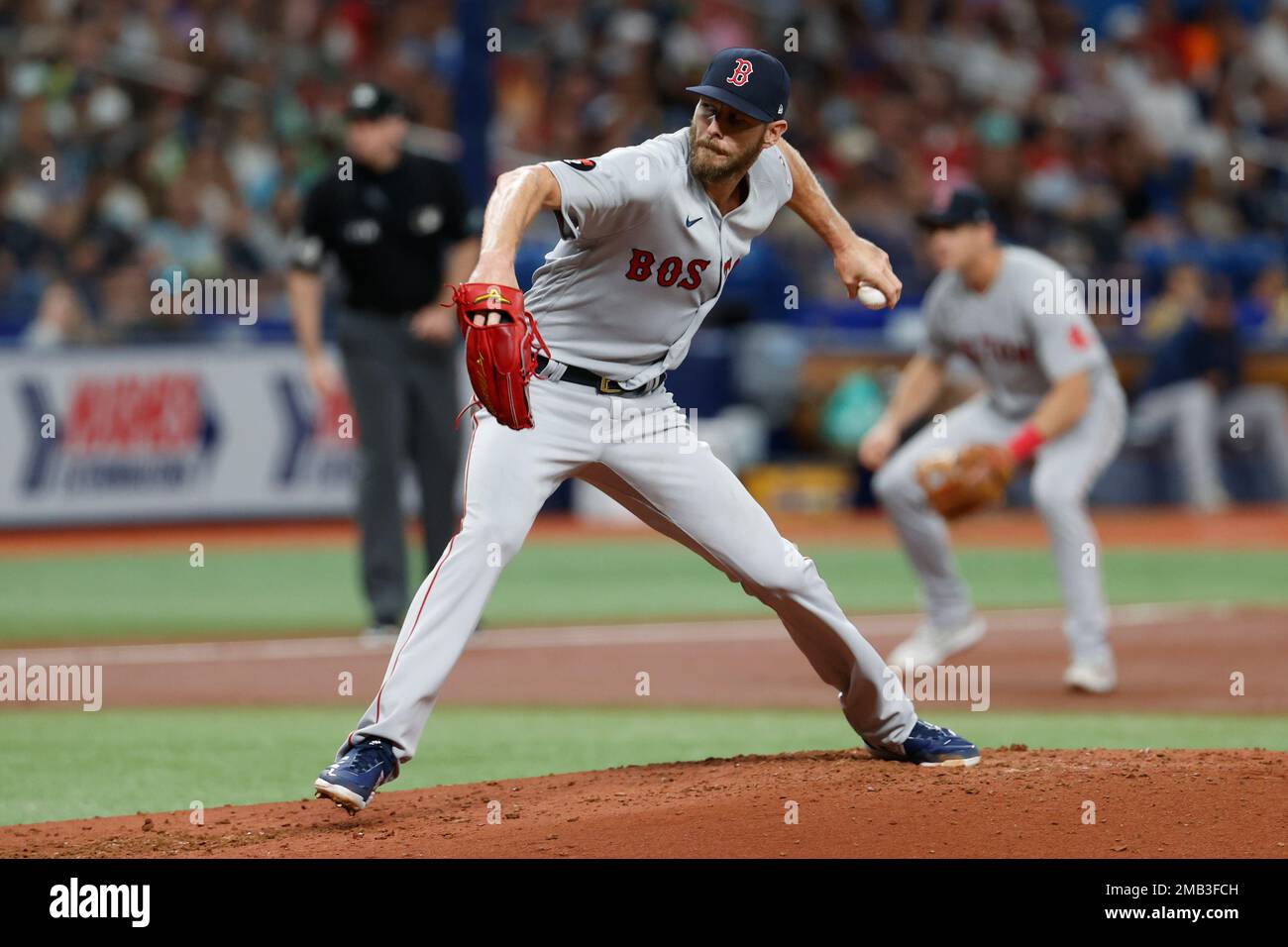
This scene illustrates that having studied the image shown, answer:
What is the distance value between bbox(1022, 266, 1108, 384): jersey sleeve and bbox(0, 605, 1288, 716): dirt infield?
62.1 inches

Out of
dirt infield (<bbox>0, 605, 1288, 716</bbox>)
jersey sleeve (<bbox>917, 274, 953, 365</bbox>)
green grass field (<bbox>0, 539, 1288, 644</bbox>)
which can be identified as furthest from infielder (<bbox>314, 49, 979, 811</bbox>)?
green grass field (<bbox>0, 539, 1288, 644</bbox>)

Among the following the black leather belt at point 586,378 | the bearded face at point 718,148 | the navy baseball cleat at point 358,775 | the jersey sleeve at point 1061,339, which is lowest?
the navy baseball cleat at point 358,775

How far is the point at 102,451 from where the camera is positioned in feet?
55.8

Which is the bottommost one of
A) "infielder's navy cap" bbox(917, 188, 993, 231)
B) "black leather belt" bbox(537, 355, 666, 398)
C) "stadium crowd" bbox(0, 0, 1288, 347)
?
"black leather belt" bbox(537, 355, 666, 398)

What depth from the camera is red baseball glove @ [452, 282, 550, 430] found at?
5008mm

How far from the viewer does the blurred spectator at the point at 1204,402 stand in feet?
64.4

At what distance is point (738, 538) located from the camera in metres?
5.88

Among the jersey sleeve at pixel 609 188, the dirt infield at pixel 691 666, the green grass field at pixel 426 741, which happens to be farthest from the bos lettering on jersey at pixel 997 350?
the jersey sleeve at pixel 609 188

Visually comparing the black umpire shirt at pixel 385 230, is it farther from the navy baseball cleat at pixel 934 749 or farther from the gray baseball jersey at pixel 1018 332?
the navy baseball cleat at pixel 934 749

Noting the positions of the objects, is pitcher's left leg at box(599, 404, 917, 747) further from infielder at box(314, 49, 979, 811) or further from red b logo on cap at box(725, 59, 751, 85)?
red b logo on cap at box(725, 59, 751, 85)

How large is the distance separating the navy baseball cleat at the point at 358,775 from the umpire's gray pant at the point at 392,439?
5018 millimetres

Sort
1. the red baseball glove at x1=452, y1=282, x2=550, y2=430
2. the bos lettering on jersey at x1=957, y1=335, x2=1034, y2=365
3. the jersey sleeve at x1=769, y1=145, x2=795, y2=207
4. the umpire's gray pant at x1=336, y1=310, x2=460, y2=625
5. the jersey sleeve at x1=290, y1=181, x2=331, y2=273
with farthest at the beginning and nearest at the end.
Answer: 1. the jersey sleeve at x1=290, y1=181, x2=331, y2=273
2. the umpire's gray pant at x1=336, y1=310, x2=460, y2=625
3. the bos lettering on jersey at x1=957, y1=335, x2=1034, y2=365
4. the jersey sleeve at x1=769, y1=145, x2=795, y2=207
5. the red baseball glove at x1=452, y1=282, x2=550, y2=430
